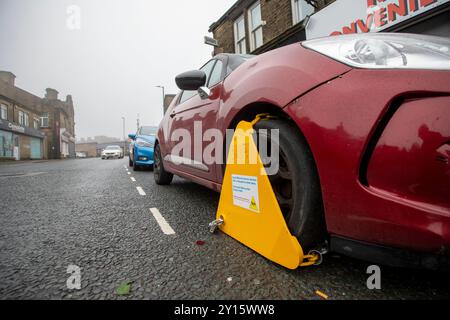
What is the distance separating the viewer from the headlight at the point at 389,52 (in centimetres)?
91

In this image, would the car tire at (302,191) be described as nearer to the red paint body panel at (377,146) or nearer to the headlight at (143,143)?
the red paint body panel at (377,146)

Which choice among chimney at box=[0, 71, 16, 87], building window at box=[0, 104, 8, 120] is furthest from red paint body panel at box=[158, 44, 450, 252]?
chimney at box=[0, 71, 16, 87]

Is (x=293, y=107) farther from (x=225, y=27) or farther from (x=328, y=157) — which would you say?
(x=225, y=27)

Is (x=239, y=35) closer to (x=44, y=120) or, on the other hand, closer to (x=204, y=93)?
(x=204, y=93)

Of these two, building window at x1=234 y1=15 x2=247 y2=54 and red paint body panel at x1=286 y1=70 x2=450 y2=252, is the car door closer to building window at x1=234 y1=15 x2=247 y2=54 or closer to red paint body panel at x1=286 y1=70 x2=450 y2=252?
red paint body panel at x1=286 y1=70 x2=450 y2=252

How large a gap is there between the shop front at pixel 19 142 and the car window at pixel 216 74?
30186 millimetres

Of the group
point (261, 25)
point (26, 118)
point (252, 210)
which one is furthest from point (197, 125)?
point (26, 118)

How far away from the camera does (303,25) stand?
23.1ft

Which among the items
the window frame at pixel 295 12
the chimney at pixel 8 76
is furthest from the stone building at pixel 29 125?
the window frame at pixel 295 12

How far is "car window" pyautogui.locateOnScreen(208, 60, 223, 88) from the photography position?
2375mm

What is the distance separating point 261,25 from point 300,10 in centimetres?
190

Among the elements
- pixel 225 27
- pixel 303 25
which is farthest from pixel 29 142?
pixel 303 25

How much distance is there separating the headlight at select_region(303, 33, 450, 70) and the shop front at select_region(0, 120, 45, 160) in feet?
104

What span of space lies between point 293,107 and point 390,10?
18.3ft
